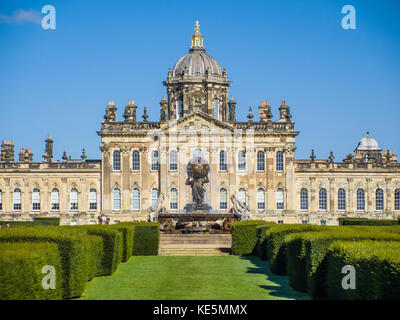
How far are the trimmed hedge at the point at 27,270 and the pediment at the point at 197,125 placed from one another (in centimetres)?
4250

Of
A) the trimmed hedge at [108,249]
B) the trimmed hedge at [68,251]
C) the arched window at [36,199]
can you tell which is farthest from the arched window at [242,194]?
the trimmed hedge at [68,251]

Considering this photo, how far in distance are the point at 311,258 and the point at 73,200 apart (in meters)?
44.4

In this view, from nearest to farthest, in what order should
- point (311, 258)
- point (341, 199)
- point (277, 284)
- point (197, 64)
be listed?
1. point (311, 258)
2. point (277, 284)
3. point (341, 199)
4. point (197, 64)

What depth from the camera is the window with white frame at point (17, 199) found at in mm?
60219

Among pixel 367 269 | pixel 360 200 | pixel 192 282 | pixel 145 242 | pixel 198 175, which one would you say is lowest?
pixel 192 282

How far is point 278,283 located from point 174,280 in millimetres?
2937

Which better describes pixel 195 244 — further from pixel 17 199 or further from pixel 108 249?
pixel 17 199

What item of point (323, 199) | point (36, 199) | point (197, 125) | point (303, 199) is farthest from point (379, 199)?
point (36, 199)

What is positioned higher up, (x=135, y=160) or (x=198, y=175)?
(x=135, y=160)

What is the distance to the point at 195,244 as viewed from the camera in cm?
3306

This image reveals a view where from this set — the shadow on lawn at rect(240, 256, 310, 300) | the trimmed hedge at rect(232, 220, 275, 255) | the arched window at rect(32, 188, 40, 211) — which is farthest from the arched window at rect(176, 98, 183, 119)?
the shadow on lawn at rect(240, 256, 310, 300)

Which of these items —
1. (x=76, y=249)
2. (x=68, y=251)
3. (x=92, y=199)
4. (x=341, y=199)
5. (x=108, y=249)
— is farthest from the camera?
(x=341, y=199)
